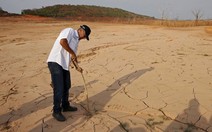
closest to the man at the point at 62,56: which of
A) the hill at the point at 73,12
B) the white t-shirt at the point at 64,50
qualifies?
the white t-shirt at the point at 64,50

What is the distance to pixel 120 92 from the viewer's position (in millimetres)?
5312

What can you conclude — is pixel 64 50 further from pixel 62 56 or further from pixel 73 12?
pixel 73 12

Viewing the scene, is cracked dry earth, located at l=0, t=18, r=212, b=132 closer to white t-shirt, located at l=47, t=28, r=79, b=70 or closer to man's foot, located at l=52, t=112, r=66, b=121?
man's foot, located at l=52, t=112, r=66, b=121

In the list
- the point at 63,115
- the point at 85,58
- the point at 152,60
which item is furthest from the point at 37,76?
the point at 152,60

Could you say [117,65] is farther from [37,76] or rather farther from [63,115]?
[63,115]

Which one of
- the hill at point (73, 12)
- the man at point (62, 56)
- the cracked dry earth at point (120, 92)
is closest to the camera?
the man at point (62, 56)

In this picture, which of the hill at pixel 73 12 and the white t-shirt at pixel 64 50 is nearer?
the white t-shirt at pixel 64 50

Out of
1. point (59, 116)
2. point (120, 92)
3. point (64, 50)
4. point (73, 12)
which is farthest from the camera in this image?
point (73, 12)

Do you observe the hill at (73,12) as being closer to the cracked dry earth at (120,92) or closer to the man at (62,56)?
the cracked dry earth at (120,92)

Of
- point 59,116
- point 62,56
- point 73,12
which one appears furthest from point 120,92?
point 73,12

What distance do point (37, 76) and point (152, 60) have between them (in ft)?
10.2

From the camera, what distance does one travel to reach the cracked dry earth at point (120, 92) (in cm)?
402

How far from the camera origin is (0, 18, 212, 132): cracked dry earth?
4020 mm

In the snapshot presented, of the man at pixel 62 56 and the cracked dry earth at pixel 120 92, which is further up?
the man at pixel 62 56
